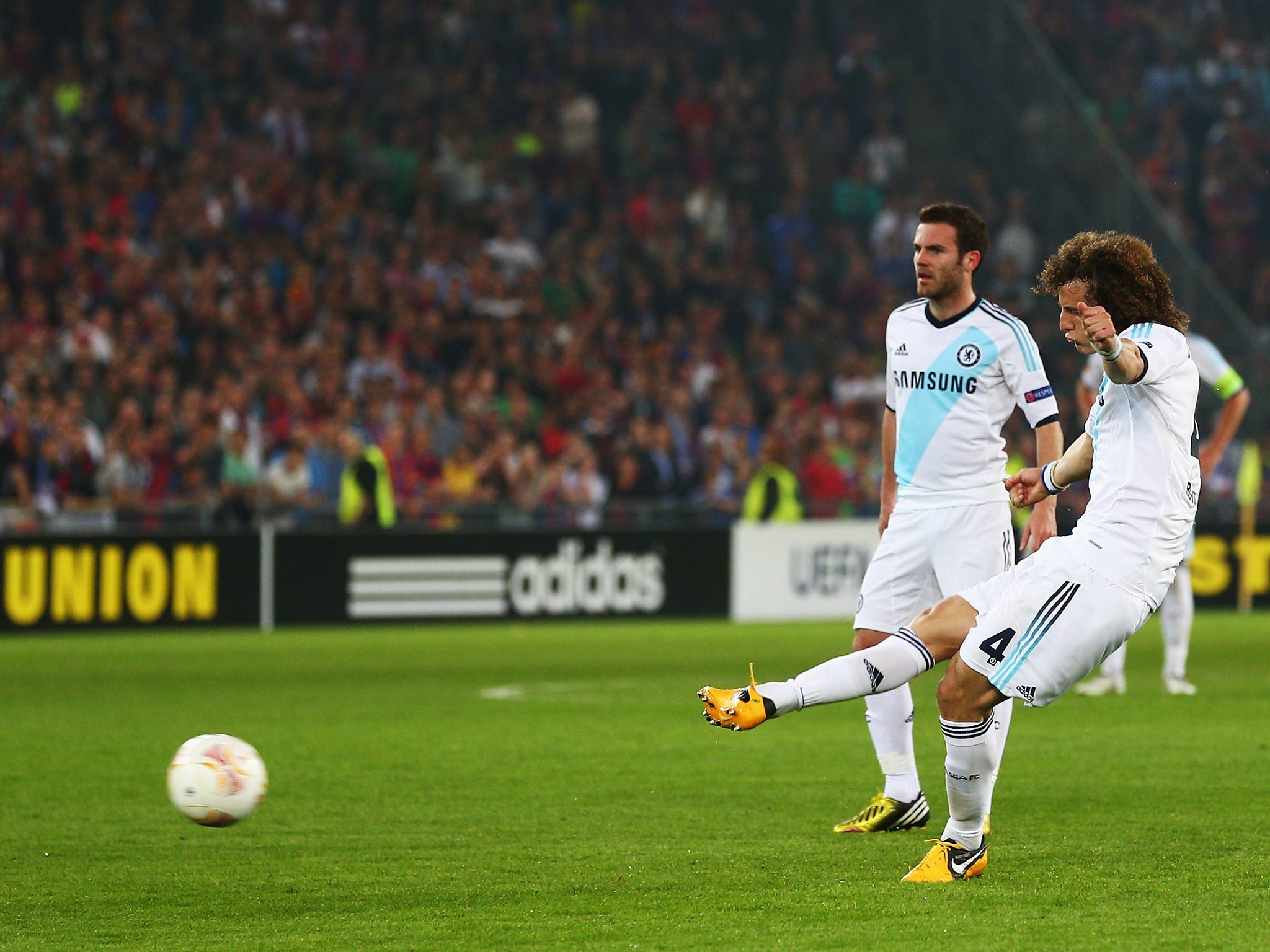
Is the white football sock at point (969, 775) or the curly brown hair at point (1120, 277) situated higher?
the curly brown hair at point (1120, 277)

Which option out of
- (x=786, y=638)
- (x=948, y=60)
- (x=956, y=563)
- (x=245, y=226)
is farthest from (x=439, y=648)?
(x=948, y=60)

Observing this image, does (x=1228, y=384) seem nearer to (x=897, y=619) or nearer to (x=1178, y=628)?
(x=1178, y=628)

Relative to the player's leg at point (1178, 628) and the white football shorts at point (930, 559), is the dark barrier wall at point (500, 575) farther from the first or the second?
the white football shorts at point (930, 559)

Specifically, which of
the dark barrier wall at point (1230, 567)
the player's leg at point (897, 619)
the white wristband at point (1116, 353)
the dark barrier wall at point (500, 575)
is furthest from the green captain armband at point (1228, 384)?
the dark barrier wall at point (1230, 567)

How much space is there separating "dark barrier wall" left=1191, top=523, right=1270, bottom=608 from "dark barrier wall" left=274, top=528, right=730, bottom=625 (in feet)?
16.3

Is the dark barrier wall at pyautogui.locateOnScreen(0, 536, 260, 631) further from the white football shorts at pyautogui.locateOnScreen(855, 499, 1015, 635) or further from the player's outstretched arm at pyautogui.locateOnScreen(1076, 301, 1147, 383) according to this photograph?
the player's outstretched arm at pyautogui.locateOnScreen(1076, 301, 1147, 383)

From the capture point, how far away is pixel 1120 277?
5418 mm

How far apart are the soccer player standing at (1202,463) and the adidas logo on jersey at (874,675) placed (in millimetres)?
4439

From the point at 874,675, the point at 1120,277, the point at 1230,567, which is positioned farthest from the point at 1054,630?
the point at 1230,567

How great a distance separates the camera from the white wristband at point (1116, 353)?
504cm

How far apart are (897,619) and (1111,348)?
2.12m

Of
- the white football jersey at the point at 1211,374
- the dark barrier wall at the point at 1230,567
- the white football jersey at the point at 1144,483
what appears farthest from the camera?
the dark barrier wall at the point at 1230,567

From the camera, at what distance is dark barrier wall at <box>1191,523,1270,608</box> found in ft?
64.6

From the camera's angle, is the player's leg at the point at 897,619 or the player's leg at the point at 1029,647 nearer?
the player's leg at the point at 1029,647
